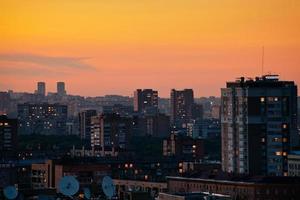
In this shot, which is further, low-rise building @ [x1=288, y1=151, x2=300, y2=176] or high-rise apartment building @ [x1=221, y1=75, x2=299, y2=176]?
high-rise apartment building @ [x1=221, y1=75, x2=299, y2=176]

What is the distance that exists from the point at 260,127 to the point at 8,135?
203ft

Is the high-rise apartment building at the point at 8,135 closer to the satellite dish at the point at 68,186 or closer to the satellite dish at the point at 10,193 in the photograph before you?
the satellite dish at the point at 68,186

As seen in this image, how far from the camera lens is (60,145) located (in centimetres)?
19588

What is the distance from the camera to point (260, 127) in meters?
122

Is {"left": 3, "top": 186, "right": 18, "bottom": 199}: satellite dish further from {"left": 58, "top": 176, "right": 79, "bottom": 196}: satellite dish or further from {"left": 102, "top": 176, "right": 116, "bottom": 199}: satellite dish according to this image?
{"left": 102, "top": 176, "right": 116, "bottom": 199}: satellite dish

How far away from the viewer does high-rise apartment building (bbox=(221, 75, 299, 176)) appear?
12056cm

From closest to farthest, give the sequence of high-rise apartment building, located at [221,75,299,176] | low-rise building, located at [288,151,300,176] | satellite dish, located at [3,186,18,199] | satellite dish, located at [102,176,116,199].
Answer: satellite dish, located at [3,186,18,199] → satellite dish, located at [102,176,116,199] → low-rise building, located at [288,151,300,176] → high-rise apartment building, located at [221,75,299,176]

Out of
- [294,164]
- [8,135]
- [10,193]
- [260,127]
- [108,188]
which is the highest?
[8,135]

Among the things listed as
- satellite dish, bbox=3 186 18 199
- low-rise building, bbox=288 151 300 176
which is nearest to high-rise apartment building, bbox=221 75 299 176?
low-rise building, bbox=288 151 300 176

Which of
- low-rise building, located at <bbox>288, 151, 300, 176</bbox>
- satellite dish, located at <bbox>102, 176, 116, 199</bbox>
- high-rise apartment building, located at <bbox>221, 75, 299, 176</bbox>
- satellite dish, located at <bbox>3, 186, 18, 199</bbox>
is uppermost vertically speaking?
high-rise apartment building, located at <bbox>221, 75, 299, 176</bbox>

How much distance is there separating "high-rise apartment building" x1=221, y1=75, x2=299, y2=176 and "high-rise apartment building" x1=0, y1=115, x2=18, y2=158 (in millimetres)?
54522

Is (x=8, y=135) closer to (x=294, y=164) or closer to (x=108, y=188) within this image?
(x=294, y=164)

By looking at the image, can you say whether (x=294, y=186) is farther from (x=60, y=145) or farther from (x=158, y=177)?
(x=60, y=145)

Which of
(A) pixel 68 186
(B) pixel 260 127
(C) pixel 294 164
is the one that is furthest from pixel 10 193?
(B) pixel 260 127
